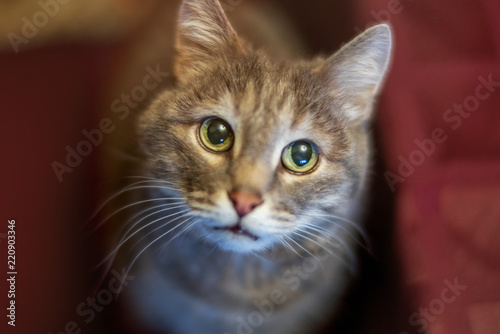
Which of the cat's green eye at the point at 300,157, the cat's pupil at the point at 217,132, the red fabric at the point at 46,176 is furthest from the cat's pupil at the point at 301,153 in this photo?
the red fabric at the point at 46,176

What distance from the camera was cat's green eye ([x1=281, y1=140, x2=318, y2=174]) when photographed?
2.22 ft

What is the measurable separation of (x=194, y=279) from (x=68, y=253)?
0.21 m

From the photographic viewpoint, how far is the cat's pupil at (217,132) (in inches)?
26.6

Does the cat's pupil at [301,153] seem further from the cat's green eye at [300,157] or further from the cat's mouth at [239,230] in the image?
the cat's mouth at [239,230]

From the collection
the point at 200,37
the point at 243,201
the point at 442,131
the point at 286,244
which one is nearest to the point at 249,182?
the point at 243,201

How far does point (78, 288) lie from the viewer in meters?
A: 0.71

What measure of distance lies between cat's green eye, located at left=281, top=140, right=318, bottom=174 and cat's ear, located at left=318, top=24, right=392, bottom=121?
0.11m

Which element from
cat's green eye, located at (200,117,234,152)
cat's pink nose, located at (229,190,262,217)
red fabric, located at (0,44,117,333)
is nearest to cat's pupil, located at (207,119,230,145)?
cat's green eye, located at (200,117,234,152)

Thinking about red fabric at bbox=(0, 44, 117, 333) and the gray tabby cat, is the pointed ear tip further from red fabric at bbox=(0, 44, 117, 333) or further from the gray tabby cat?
red fabric at bbox=(0, 44, 117, 333)

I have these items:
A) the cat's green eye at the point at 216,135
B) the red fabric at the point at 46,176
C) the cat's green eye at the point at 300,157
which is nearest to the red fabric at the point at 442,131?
the cat's green eye at the point at 300,157

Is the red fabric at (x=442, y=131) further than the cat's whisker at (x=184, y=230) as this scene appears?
Yes

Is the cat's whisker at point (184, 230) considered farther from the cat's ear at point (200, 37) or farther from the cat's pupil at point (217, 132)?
the cat's ear at point (200, 37)

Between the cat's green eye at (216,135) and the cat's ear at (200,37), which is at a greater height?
the cat's ear at (200,37)

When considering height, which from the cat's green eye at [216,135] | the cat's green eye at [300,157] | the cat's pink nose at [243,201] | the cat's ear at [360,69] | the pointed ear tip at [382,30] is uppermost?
the pointed ear tip at [382,30]
